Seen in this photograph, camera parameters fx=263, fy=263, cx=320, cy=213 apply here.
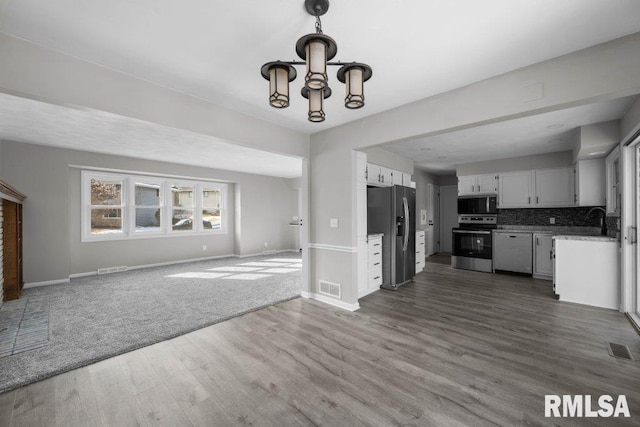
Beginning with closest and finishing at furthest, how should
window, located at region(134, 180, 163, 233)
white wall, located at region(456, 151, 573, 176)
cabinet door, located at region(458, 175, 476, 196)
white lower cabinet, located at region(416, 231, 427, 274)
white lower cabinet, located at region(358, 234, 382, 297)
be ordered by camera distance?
white lower cabinet, located at region(358, 234, 382, 297) → white wall, located at region(456, 151, 573, 176) → white lower cabinet, located at region(416, 231, 427, 274) → cabinet door, located at region(458, 175, 476, 196) → window, located at region(134, 180, 163, 233)

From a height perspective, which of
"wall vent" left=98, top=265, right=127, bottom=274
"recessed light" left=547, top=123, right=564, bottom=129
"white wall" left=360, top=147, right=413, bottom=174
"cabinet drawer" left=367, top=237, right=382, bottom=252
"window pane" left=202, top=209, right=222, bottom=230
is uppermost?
"recessed light" left=547, top=123, right=564, bottom=129

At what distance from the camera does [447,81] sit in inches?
96.3

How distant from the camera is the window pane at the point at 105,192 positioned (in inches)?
226

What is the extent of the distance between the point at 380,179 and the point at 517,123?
2.04m

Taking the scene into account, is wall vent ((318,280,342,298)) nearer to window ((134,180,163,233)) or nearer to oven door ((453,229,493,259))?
oven door ((453,229,493,259))

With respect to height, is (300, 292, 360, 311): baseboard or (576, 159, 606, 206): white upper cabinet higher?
(576, 159, 606, 206): white upper cabinet

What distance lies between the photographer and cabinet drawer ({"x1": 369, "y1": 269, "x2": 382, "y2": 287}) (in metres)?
4.27

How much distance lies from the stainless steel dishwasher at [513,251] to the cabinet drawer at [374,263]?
9.86 ft

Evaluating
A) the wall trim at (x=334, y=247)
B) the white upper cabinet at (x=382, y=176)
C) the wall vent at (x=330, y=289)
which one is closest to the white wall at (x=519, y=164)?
the white upper cabinet at (x=382, y=176)

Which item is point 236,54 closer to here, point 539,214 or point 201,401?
point 201,401

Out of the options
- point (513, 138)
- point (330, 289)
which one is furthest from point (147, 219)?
point (513, 138)

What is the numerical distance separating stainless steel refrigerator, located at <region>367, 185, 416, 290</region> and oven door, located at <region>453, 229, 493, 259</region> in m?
2.15

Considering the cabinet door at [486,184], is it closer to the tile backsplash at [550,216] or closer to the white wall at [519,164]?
the white wall at [519,164]

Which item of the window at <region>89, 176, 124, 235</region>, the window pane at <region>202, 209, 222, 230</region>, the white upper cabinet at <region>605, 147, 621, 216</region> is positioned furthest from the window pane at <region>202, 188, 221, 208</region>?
the white upper cabinet at <region>605, 147, 621, 216</region>
